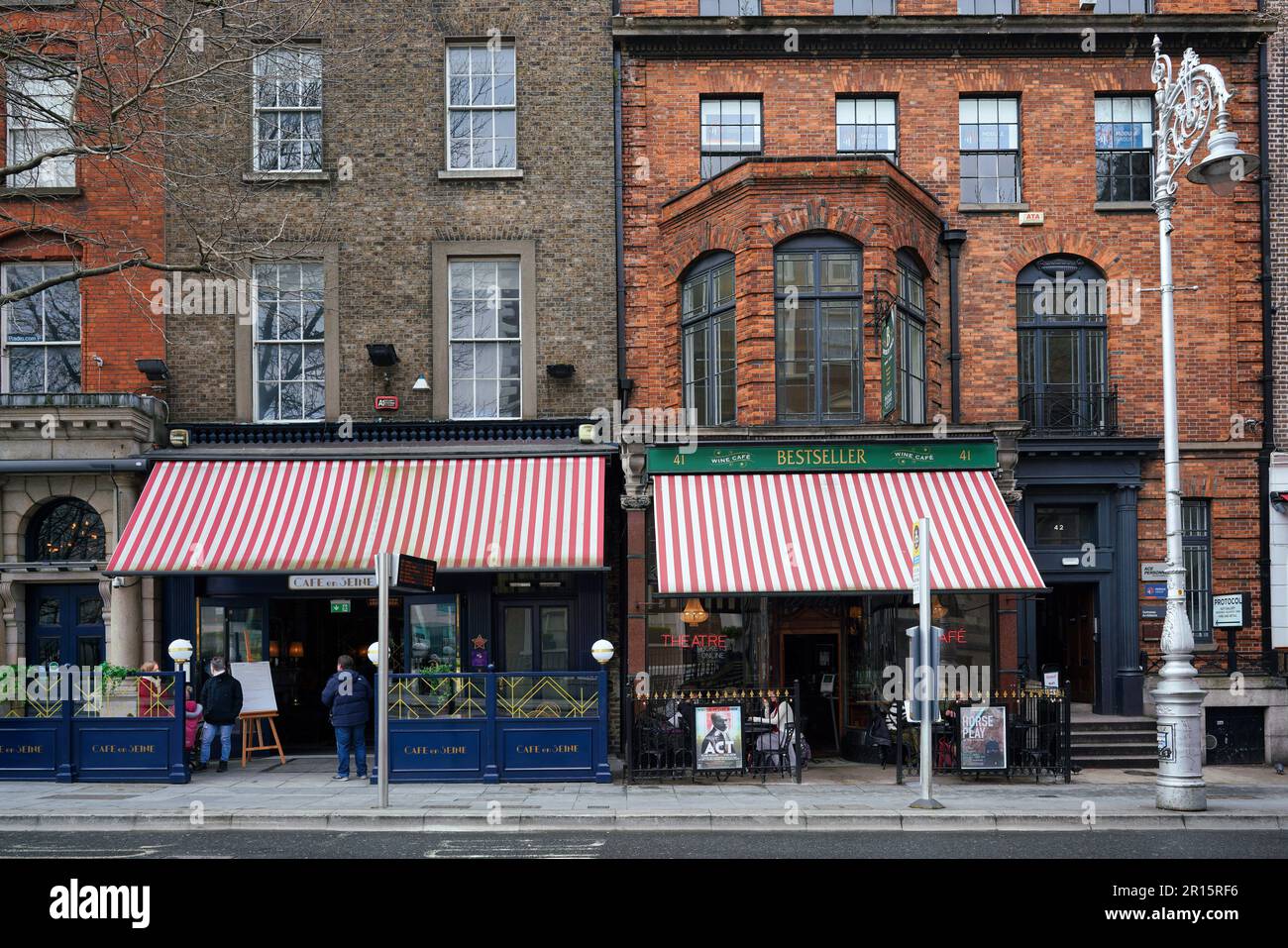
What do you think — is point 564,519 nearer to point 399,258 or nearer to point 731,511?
point 731,511

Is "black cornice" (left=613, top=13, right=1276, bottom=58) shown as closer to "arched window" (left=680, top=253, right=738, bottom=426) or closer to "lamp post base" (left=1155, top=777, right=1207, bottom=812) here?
"arched window" (left=680, top=253, right=738, bottom=426)

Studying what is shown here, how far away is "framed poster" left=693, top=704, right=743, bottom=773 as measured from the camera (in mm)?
15844

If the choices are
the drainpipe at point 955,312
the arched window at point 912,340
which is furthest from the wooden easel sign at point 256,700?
the drainpipe at point 955,312

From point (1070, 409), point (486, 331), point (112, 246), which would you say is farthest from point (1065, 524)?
point (112, 246)

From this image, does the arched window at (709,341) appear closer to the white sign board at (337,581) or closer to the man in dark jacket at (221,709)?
the white sign board at (337,581)

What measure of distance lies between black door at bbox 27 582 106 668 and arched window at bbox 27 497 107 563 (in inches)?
22.7

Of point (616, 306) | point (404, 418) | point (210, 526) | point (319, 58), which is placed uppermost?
point (319, 58)

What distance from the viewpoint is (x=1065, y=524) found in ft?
64.3

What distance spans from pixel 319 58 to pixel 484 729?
12428 mm

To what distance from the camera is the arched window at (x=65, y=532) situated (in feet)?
62.2

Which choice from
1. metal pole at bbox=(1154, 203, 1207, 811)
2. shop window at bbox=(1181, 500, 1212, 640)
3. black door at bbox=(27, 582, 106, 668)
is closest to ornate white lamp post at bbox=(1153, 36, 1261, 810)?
metal pole at bbox=(1154, 203, 1207, 811)

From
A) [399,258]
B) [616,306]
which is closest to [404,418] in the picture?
[399,258]

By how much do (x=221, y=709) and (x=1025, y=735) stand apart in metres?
12.5

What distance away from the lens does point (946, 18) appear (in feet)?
63.2
